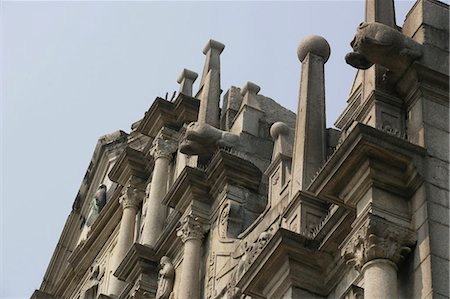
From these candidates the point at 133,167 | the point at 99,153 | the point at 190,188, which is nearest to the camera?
the point at 190,188

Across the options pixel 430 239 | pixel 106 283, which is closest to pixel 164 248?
pixel 106 283

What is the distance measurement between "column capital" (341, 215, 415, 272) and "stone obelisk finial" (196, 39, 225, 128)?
9.26 m

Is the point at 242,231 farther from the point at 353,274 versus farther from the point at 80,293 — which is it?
the point at 80,293

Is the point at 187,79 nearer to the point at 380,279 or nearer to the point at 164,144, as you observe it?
the point at 164,144

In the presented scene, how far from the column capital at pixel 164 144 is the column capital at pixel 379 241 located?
11.4m

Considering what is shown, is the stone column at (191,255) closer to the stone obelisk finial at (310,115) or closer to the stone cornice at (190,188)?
the stone cornice at (190,188)

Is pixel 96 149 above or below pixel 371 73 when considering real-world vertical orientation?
above

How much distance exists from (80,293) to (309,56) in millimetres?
11354

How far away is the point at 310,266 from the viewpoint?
1969 centimetres

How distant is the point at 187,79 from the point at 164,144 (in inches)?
83.2

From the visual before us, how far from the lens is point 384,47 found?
63.7 ft

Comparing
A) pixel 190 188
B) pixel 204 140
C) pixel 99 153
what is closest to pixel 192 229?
pixel 190 188

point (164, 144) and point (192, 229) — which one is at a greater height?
point (164, 144)

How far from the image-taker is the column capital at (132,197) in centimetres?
3009
